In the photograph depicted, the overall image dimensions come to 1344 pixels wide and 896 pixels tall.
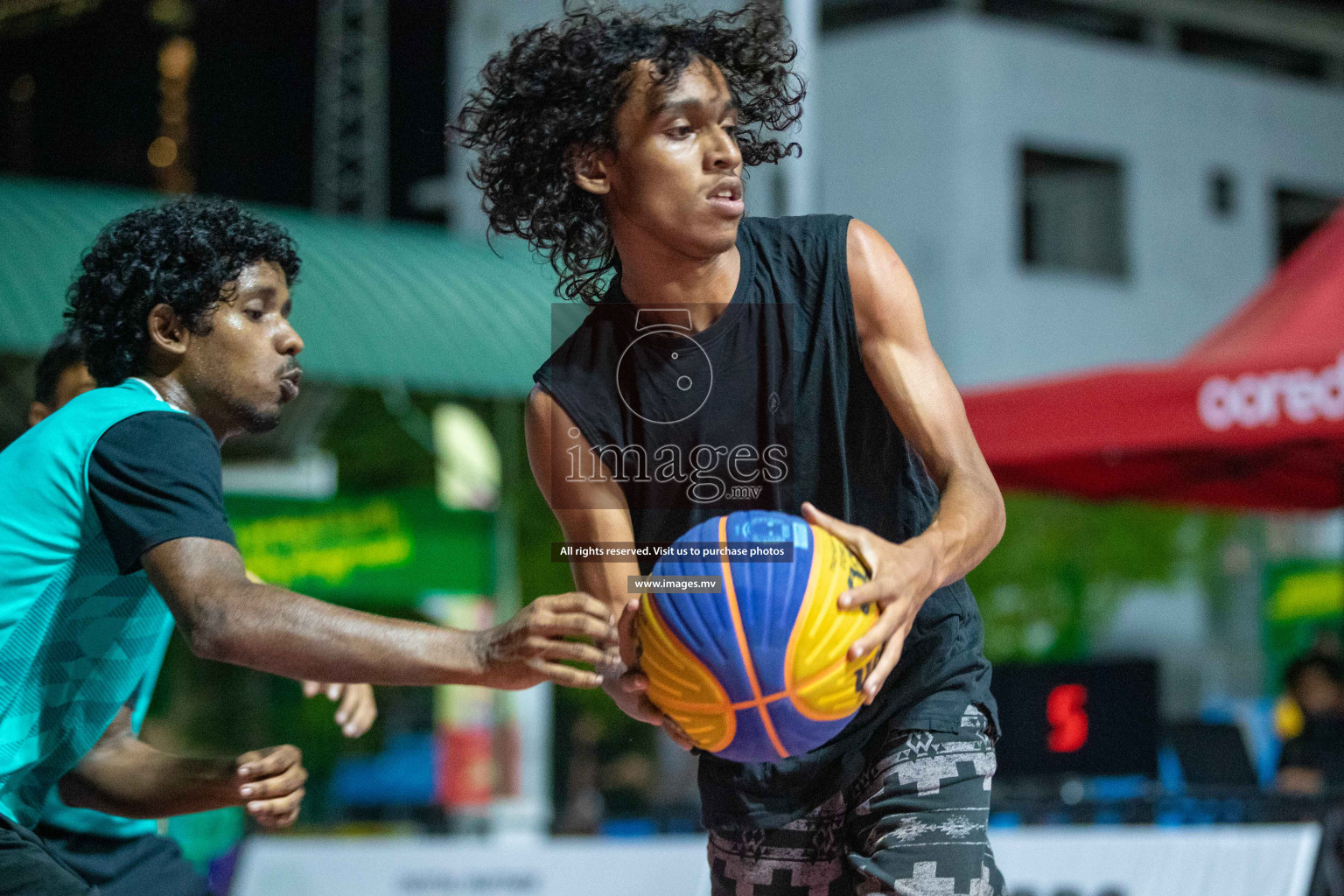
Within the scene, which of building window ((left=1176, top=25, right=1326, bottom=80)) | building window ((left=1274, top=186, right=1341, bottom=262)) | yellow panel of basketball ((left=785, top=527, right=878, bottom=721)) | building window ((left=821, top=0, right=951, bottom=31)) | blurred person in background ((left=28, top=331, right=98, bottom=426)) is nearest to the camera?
yellow panel of basketball ((left=785, top=527, right=878, bottom=721))

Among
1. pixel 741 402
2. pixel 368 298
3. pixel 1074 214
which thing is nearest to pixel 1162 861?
pixel 741 402

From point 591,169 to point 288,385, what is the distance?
0.74 meters

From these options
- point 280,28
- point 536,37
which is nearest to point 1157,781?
point 536,37

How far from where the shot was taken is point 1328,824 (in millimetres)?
6457

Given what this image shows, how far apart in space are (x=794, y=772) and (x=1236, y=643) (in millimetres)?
21420

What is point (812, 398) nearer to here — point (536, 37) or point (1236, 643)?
point (536, 37)

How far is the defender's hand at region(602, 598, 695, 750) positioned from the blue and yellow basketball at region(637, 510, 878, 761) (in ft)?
0.08

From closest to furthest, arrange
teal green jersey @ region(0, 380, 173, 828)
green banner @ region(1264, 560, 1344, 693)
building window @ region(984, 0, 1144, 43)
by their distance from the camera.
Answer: teal green jersey @ region(0, 380, 173, 828) → green banner @ region(1264, 560, 1344, 693) → building window @ region(984, 0, 1144, 43)

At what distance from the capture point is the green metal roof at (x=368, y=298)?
10008mm

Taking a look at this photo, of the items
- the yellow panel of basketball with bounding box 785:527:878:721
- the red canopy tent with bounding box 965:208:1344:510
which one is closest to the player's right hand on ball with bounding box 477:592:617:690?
the yellow panel of basketball with bounding box 785:527:878:721

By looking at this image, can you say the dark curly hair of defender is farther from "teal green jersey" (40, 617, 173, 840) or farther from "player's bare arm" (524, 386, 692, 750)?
"teal green jersey" (40, 617, 173, 840)

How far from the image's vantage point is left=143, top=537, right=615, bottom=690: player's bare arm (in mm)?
2330

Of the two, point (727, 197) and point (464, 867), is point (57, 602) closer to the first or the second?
point (727, 197)

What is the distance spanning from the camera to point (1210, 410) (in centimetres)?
674
